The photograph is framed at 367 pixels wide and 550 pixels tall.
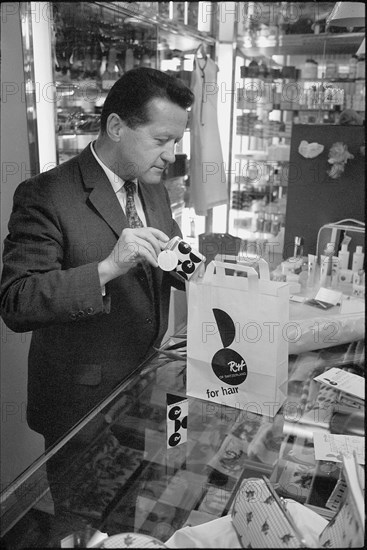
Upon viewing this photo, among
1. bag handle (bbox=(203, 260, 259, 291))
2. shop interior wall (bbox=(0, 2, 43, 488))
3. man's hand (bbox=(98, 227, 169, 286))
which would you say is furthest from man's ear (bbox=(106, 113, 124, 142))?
shop interior wall (bbox=(0, 2, 43, 488))

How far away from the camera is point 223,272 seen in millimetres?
1366

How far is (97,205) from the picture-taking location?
5.96ft

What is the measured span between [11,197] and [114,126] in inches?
36.9

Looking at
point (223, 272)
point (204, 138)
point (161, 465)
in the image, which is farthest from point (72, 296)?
point (204, 138)

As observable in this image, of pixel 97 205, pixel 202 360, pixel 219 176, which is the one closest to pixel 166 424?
pixel 202 360

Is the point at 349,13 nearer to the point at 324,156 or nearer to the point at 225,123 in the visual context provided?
the point at 324,156

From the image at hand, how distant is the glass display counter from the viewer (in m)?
1.06

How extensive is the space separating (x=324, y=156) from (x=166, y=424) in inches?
105

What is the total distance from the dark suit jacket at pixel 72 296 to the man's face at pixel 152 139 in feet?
0.39

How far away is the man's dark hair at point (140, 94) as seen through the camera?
183 centimetres

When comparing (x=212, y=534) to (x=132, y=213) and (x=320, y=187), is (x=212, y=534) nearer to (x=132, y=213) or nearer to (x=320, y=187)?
(x=132, y=213)

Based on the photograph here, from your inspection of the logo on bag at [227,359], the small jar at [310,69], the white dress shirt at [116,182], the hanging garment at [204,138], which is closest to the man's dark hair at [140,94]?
the white dress shirt at [116,182]

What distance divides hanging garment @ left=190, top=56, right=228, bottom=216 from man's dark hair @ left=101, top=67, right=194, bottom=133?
292 cm

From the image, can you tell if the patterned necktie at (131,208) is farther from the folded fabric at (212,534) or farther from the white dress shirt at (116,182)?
the folded fabric at (212,534)
